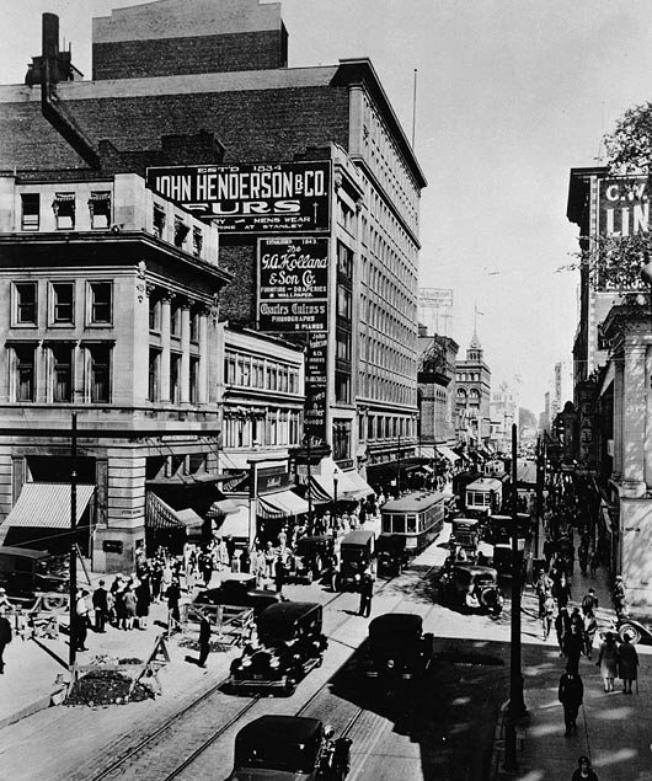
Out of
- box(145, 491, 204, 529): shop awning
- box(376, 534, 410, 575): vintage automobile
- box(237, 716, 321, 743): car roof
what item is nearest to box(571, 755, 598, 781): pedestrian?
box(237, 716, 321, 743): car roof

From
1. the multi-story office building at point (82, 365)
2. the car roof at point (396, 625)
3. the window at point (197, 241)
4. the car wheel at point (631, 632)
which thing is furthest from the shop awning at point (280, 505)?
the car wheel at point (631, 632)

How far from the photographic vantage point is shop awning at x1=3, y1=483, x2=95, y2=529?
35344 millimetres

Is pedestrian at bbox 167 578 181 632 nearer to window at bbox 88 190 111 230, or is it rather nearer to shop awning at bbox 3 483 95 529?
shop awning at bbox 3 483 95 529

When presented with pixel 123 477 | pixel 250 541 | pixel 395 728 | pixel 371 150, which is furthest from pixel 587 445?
pixel 395 728

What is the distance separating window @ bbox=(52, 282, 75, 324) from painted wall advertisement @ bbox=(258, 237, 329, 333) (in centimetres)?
2336

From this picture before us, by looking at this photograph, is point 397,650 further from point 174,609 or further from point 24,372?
point 24,372

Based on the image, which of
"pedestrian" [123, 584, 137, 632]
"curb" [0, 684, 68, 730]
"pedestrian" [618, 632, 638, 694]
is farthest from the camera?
"pedestrian" [123, 584, 137, 632]

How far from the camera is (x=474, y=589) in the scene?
30.1m

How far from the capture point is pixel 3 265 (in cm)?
3712

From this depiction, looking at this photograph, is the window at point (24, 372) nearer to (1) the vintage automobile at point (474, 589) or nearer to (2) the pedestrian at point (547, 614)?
(1) the vintage automobile at point (474, 589)

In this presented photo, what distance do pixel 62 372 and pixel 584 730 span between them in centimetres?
2689

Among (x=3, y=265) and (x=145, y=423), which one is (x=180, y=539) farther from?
(x=3, y=265)

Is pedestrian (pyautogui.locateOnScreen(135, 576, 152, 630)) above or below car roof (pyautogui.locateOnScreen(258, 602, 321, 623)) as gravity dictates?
below

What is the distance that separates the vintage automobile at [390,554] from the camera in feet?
124
